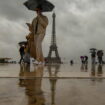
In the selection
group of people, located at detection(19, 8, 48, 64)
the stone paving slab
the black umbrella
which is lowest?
the stone paving slab

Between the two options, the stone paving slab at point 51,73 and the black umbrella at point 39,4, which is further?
the black umbrella at point 39,4

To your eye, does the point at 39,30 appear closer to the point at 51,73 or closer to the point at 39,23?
the point at 39,23

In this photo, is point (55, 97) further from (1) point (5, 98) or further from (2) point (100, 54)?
(2) point (100, 54)

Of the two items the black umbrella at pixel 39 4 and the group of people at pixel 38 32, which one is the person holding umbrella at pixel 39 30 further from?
the black umbrella at pixel 39 4

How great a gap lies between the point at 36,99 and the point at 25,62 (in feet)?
68.4

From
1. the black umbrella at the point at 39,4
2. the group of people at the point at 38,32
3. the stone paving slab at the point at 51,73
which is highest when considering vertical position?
the black umbrella at the point at 39,4

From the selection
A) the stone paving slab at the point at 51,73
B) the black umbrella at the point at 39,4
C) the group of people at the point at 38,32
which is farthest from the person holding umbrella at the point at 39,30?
the stone paving slab at the point at 51,73

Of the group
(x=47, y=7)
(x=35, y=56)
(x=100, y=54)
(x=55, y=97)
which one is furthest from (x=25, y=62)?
(x=55, y=97)

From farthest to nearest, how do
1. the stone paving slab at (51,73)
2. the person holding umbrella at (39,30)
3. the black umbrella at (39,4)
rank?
the black umbrella at (39,4) → the person holding umbrella at (39,30) → the stone paving slab at (51,73)

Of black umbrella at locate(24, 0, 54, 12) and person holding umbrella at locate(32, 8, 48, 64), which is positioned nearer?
person holding umbrella at locate(32, 8, 48, 64)

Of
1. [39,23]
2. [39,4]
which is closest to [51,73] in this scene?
[39,23]

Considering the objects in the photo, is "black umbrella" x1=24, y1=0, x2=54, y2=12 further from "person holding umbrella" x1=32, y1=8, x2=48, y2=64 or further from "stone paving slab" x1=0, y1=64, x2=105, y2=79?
"stone paving slab" x1=0, y1=64, x2=105, y2=79

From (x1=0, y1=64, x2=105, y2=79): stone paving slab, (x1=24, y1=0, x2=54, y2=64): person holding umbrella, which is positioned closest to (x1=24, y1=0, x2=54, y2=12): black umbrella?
(x1=24, y1=0, x2=54, y2=64): person holding umbrella

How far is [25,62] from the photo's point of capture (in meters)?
24.5
